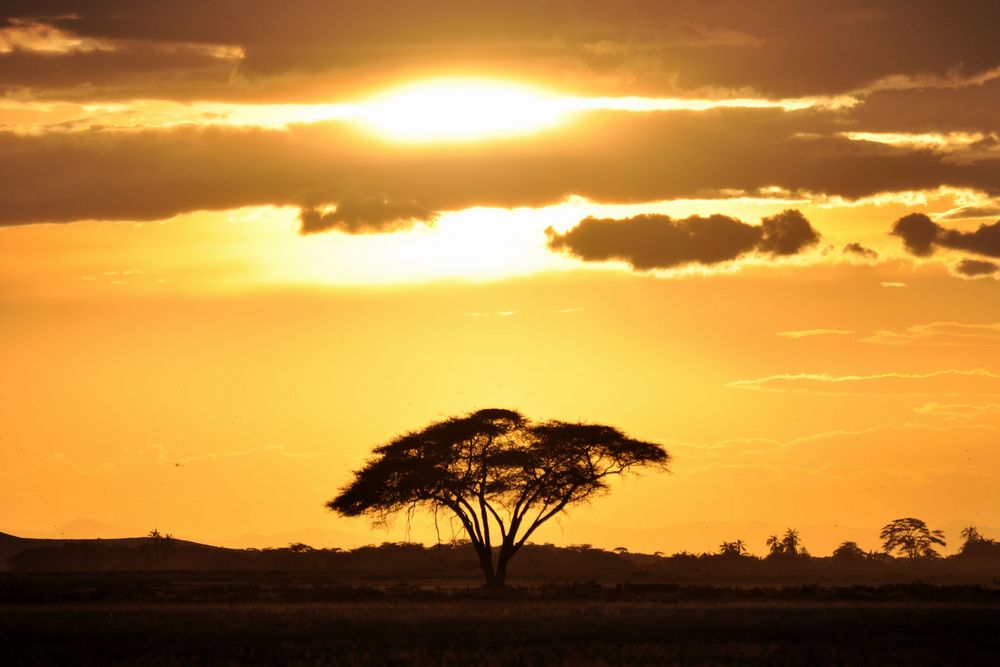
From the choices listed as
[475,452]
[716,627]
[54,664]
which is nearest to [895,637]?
[716,627]

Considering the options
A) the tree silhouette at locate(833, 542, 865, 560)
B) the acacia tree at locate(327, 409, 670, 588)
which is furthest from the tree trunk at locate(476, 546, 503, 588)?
the tree silhouette at locate(833, 542, 865, 560)

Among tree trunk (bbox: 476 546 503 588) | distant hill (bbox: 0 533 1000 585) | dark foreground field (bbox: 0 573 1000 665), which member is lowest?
dark foreground field (bbox: 0 573 1000 665)

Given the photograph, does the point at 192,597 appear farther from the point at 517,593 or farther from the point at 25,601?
the point at 517,593

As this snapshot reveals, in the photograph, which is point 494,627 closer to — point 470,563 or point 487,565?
point 487,565

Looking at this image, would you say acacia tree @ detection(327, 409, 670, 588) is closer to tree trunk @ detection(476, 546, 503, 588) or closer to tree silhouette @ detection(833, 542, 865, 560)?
tree trunk @ detection(476, 546, 503, 588)

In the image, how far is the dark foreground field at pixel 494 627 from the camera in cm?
4862

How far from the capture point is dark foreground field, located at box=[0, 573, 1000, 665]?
48.6m

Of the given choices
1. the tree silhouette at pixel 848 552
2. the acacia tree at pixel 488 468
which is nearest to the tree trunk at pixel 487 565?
the acacia tree at pixel 488 468

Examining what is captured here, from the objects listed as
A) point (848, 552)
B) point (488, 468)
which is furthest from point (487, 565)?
point (848, 552)

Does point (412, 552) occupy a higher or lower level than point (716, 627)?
higher

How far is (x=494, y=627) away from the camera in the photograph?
58.4 meters

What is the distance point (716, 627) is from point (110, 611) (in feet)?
89.7

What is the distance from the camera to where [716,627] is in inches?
2301

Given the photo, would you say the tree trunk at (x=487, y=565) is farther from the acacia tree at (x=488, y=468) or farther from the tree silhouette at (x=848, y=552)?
the tree silhouette at (x=848, y=552)
